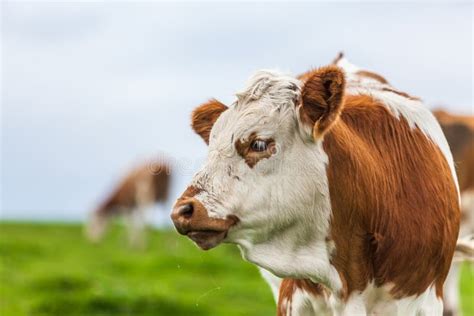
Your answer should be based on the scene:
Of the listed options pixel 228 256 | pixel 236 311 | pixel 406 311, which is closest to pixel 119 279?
pixel 228 256

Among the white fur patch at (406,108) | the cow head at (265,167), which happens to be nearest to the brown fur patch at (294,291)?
the cow head at (265,167)

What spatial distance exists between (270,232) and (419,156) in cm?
112

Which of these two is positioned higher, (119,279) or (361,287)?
(361,287)

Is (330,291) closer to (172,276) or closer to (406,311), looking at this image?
(406,311)

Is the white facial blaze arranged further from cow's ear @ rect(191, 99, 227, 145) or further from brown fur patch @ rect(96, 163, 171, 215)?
brown fur patch @ rect(96, 163, 171, 215)

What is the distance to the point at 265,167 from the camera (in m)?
4.92

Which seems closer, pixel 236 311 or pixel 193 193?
pixel 193 193

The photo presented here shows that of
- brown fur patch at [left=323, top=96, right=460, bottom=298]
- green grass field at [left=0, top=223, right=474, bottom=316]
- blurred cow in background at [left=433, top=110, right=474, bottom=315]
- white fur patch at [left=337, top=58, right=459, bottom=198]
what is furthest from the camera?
green grass field at [left=0, top=223, right=474, bottom=316]

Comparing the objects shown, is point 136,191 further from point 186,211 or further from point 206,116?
point 186,211

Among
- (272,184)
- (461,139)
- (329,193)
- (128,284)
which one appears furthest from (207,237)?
(128,284)

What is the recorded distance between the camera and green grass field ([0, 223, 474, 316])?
47.0ft


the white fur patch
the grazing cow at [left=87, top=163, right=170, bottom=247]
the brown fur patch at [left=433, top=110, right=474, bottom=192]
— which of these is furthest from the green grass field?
the grazing cow at [left=87, top=163, right=170, bottom=247]

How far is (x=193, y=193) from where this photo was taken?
15.9ft

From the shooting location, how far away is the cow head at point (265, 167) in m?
4.85
